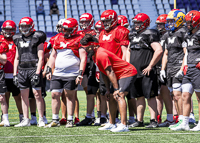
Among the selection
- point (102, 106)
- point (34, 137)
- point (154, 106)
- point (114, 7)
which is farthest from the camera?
point (114, 7)

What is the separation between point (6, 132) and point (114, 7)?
1968cm

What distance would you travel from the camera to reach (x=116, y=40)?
5418mm

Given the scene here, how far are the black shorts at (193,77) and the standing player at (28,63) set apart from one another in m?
2.31

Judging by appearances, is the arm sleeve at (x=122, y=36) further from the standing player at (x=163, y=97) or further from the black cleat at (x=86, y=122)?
the black cleat at (x=86, y=122)

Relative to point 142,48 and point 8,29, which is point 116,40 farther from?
point 8,29

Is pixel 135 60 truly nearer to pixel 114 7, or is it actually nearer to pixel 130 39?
pixel 130 39

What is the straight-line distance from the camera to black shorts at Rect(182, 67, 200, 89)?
488 cm

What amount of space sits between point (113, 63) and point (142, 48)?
981 millimetres

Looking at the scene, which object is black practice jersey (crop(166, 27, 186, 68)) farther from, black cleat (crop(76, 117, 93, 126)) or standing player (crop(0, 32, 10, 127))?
standing player (crop(0, 32, 10, 127))

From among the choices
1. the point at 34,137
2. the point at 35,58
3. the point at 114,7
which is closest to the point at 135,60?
the point at 35,58

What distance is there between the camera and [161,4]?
2434cm

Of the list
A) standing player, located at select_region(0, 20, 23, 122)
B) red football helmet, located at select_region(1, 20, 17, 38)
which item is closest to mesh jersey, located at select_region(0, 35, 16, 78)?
standing player, located at select_region(0, 20, 23, 122)

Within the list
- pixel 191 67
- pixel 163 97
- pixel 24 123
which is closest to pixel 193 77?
pixel 191 67

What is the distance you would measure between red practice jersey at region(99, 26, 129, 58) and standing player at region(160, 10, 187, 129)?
2.41 feet
